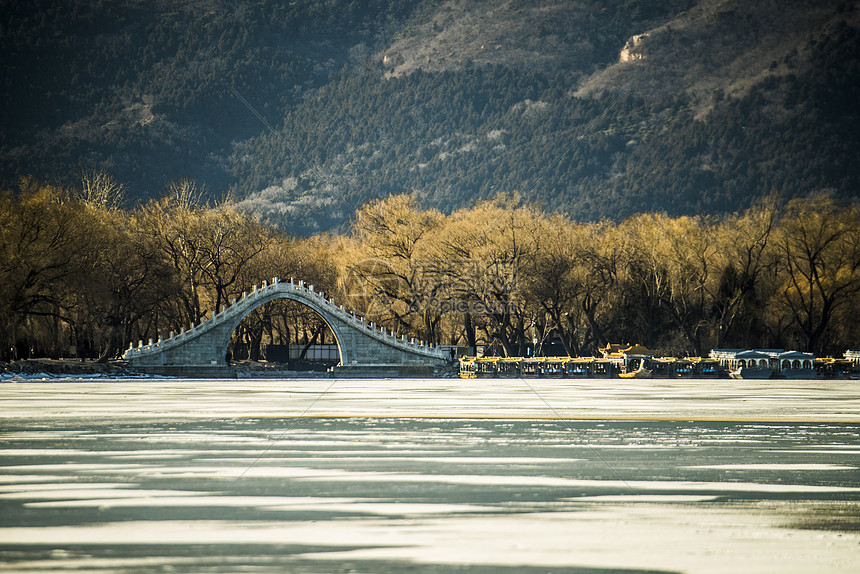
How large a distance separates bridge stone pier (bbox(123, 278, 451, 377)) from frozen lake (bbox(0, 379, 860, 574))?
47233 mm

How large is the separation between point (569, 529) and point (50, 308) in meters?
68.8

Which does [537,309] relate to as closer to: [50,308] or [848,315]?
[848,315]

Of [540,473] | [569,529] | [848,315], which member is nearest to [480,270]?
[848,315]

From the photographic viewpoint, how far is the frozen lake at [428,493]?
1372cm

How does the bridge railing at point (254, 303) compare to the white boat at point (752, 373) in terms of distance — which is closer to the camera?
the white boat at point (752, 373)

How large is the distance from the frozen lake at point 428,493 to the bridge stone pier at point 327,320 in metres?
47.2

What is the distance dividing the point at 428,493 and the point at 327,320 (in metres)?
66.6

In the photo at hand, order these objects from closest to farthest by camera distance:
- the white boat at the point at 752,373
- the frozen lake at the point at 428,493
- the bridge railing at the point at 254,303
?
1. the frozen lake at the point at 428,493
2. the white boat at the point at 752,373
3. the bridge railing at the point at 254,303

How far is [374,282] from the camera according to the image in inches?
3531

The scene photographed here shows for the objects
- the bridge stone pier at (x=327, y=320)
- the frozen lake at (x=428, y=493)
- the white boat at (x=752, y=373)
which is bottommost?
the frozen lake at (x=428, y=493)

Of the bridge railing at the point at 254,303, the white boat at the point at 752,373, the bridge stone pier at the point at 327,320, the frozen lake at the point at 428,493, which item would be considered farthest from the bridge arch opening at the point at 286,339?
the frozen lake at the point at 428,493

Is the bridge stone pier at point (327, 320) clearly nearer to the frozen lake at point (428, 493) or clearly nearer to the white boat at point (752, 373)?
the white boat at point (752, 373)

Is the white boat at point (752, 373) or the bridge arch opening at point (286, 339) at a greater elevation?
the bridge arch opening at point (286, 339)

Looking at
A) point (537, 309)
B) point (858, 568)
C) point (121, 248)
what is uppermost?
point (121, 248)
